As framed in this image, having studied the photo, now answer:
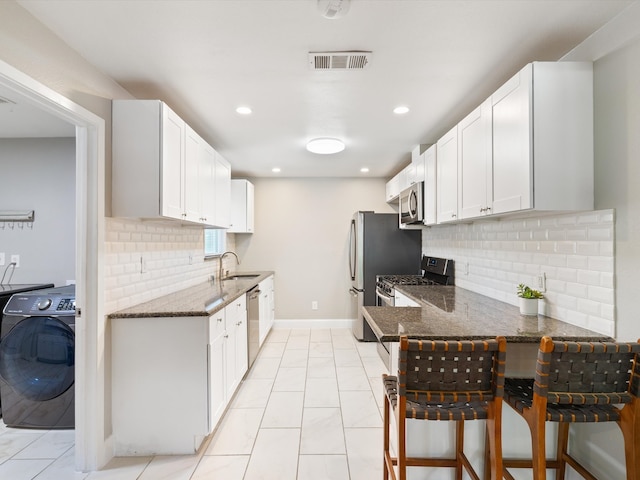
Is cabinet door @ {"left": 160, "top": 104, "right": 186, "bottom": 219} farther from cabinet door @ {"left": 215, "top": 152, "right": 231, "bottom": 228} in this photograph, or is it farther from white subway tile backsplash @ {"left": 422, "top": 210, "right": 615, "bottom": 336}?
white subway tile backsplash @ {"left": 422, "top": 210, "right": 615, "bottom": 336}

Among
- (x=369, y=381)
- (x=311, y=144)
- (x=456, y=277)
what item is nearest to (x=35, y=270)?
(x=311, y=144)

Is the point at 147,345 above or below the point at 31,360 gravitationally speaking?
above

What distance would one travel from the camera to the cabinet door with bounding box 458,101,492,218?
1.96 meters

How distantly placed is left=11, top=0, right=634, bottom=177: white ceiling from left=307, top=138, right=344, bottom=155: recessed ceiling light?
41 centimetres

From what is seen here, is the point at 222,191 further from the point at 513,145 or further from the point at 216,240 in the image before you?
the point at 513,145

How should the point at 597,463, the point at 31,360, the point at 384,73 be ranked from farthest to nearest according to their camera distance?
the point at 31,360 < the point at 384,73 < the point at 597,463

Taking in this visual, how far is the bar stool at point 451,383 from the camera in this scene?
1.22 m

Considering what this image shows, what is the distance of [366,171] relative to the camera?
4656mm

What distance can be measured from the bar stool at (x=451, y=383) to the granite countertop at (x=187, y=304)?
1342 mm

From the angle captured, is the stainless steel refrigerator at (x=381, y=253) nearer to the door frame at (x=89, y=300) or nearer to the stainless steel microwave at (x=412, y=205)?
the stainless steel microwave at (x=412, y=205)

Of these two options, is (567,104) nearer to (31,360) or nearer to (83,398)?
(83,398)

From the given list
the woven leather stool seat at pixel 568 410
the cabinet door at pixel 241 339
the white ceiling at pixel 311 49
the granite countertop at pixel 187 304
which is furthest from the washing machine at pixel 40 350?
the woven leather stool seat at pixel 568 410

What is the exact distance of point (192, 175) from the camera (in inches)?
99.6

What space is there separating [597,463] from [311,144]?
3.13m
